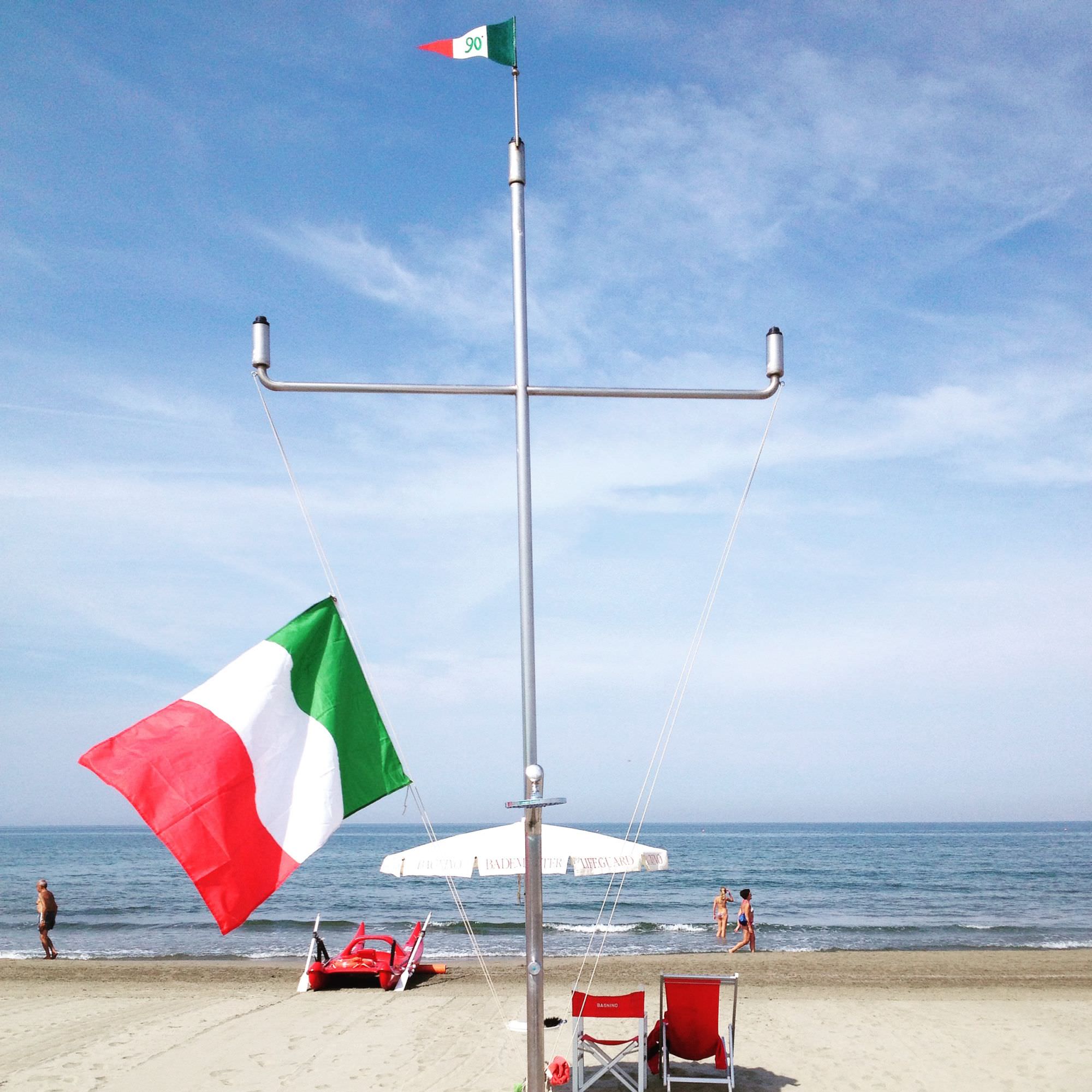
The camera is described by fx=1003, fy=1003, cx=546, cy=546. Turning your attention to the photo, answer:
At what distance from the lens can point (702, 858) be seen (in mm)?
65938

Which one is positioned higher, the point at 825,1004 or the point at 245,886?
the point at 245,886

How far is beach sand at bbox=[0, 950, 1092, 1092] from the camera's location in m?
9.24

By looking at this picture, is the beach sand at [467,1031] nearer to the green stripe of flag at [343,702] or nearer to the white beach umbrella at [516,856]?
the white beach umbrella at [516,856]

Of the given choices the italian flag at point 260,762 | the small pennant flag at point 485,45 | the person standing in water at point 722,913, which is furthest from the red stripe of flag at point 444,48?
the person standing in water at point 722,913

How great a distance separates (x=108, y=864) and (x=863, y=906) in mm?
48182

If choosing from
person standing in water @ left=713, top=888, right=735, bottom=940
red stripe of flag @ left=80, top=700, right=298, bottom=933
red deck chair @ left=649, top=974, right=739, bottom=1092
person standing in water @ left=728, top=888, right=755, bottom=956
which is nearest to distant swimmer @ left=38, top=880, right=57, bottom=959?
person standing in water @ left=728, top=888, right=755, bottom=956

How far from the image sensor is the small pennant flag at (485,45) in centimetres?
532

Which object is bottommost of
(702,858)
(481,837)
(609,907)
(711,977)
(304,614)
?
(702,858)

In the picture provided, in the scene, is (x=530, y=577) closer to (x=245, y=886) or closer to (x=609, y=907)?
(x=245, y=886)

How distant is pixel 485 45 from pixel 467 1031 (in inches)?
394

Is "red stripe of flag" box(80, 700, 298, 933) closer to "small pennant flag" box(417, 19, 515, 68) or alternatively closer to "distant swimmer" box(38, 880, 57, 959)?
"small pennant flag" box(417, 19, 515, 68)

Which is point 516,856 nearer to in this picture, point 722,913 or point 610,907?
point 722,913

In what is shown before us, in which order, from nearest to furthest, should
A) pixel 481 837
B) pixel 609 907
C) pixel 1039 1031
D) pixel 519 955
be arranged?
1. pixel 481 837
2. pixel 1039 1031
3. pixel 519 955
4. pixel 609 907

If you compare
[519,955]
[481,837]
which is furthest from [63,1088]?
[519,955]
